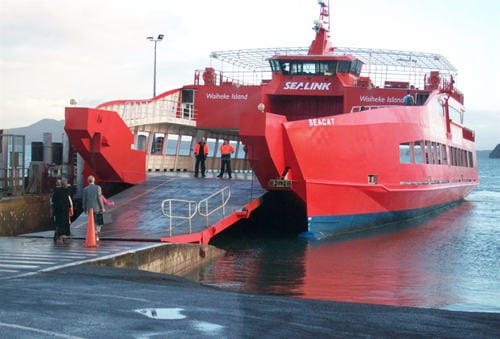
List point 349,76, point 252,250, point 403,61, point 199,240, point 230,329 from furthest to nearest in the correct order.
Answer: point 403,61 < point 349,76 < point 252,250 < point 199,240 < point 230,329

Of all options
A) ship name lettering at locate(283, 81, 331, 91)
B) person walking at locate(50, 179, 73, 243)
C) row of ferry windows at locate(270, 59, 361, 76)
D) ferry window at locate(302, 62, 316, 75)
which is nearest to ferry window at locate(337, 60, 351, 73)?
row of ferry windows at locate(270, 59, 361, 76)

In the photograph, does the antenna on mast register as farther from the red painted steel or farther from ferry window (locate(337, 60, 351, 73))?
the red painted steel

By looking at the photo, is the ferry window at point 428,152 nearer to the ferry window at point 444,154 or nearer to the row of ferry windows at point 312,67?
the ferry window at point 444,154

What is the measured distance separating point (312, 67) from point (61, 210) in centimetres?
1594

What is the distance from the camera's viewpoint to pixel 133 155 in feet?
76.3

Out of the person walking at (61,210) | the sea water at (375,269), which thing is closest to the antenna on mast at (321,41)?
the sea water at (375,269)

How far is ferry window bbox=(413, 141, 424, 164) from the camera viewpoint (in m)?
26.2

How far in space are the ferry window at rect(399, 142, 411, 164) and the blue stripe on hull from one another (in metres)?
1.93

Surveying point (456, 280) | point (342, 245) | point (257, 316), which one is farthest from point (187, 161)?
point (257, 316)

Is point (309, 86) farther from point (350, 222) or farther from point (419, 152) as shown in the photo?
point (350, 222)

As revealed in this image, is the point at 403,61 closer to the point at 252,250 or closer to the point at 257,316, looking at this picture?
the point at 252,250

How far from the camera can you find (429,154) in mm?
28312

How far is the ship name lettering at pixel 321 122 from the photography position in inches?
836

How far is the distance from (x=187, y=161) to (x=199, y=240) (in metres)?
14.9
